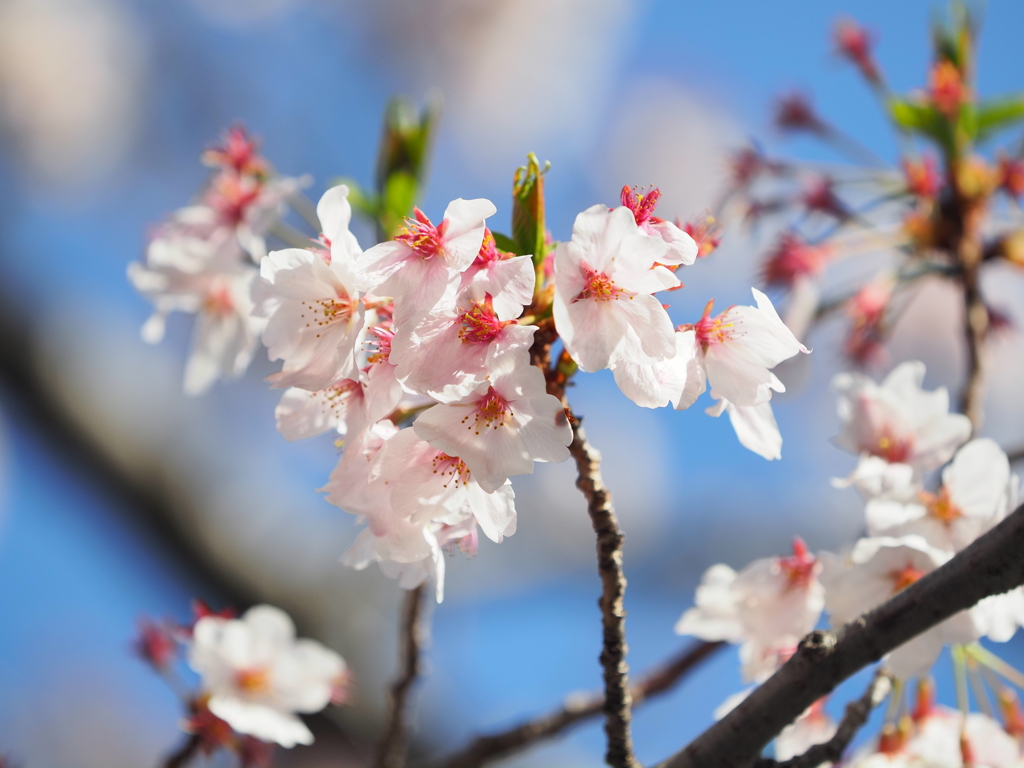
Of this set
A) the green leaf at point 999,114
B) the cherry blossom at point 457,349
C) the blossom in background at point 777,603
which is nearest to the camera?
→ the cherry blossom at point 457,349

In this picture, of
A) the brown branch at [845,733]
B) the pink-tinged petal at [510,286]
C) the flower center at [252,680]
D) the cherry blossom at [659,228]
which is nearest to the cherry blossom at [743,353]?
the cherry blossom at [659,228]

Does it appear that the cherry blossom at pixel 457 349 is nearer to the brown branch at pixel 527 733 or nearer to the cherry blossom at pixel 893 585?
the cherry blossom at pixel 893 585

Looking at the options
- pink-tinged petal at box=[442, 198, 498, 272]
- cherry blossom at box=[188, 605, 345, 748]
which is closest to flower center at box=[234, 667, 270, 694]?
cherry blossom at box=[188, 605, 345, 748]

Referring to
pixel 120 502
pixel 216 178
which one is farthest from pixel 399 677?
pixel 120 502

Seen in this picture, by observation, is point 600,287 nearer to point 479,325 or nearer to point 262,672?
point 479,325

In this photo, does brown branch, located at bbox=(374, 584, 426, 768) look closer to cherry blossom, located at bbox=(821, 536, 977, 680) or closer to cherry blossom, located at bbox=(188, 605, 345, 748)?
cherry blossom, located at bbox=(188, 605, 345, 748)

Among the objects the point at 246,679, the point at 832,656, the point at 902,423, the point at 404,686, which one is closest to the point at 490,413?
the point at 832,656
